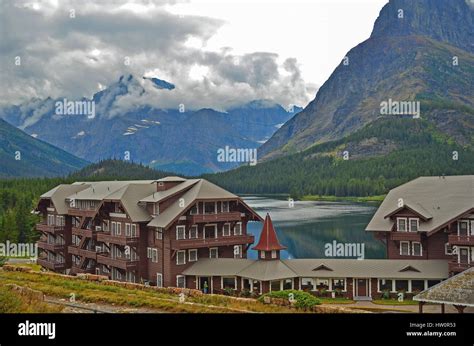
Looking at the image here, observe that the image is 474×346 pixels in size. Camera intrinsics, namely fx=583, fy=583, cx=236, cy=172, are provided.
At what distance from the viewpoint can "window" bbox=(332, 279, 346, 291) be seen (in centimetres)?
4875

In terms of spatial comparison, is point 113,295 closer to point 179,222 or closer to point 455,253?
point 179,222

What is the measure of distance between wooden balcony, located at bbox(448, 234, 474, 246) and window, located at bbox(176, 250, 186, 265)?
74.6 feet

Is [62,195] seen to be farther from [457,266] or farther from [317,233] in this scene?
[457,266]

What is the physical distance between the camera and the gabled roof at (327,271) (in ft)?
155

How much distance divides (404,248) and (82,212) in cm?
3535

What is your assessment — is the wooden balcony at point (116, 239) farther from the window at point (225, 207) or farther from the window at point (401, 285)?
the window at point (401, 285)

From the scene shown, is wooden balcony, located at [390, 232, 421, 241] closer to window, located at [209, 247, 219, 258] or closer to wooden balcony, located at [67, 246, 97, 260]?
window, located at [209, 247, 219, 258]

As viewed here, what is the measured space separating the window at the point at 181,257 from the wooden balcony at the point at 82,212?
1335 cm

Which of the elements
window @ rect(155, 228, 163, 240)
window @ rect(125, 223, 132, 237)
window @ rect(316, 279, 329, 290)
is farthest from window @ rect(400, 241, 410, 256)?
window @ rect(125, 223, 132, 237)

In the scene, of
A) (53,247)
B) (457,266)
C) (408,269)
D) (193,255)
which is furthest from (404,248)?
(53,247)
